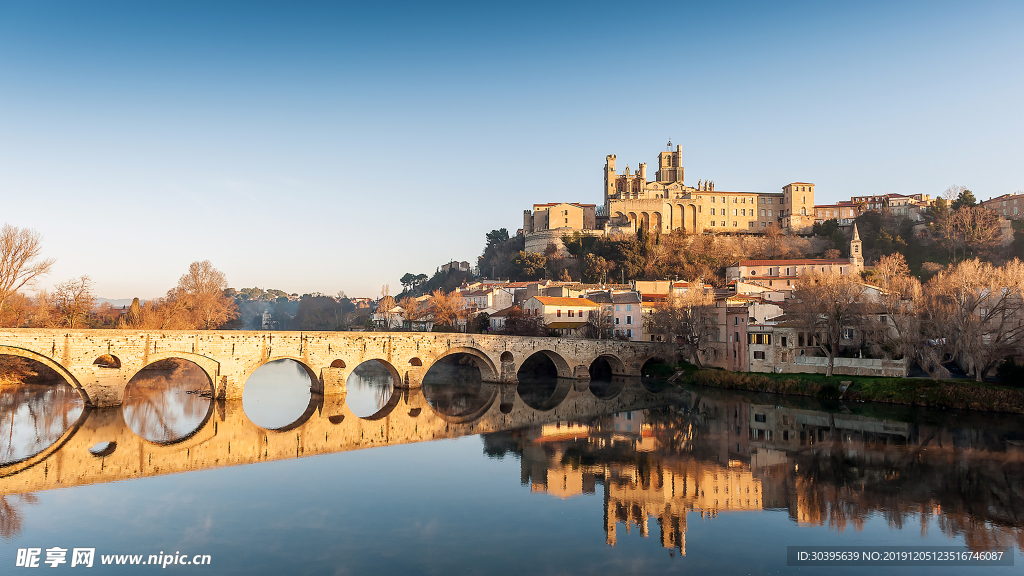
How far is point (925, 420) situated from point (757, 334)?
12992mm

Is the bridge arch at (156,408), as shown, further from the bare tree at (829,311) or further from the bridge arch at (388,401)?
the bare tree at (829,311)

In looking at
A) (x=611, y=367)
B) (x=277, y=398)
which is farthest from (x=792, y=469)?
(x=611, y=367)

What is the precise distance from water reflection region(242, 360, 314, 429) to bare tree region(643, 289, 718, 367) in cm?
2621

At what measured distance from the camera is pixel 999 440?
22.4m

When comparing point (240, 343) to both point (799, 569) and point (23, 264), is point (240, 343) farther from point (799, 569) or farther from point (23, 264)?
point (799, 569)

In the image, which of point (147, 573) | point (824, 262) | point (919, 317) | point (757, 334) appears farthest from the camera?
point (824, 262)

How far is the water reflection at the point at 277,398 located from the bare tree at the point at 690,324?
26215mm

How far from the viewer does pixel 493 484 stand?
18172 mm

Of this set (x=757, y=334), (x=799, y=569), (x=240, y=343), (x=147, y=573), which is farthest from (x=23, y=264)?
(x=757, y=334)

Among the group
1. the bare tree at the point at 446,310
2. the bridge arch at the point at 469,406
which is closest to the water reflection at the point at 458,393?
the bridge arch at the point at 469,406

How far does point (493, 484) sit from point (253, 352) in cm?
1684

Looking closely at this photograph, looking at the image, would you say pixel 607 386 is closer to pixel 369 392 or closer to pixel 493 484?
pixel 369 392

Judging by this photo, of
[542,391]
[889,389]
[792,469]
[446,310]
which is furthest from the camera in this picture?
[446,310]

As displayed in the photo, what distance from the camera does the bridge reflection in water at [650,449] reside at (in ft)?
51.4
